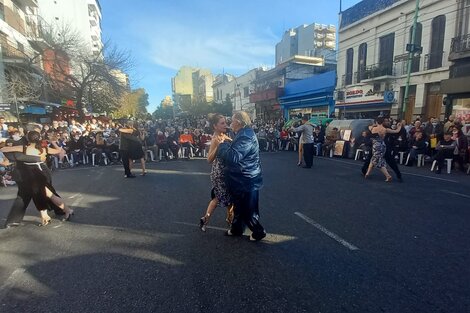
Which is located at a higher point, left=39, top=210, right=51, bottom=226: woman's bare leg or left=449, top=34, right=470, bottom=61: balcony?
left=449, top=34, right=470, bottom=61: balcony

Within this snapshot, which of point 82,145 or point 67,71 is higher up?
point 67,71

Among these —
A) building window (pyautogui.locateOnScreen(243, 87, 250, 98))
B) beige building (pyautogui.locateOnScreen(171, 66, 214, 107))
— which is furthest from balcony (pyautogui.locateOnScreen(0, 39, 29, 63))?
beige building (pyautogui.locateOnScreen(171, 66, 214, 107))

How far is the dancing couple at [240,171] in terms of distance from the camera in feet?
11.9

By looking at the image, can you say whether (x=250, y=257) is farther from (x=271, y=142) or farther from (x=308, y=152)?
(x=271, y=142)

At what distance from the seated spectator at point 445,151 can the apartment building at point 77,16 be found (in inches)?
1000

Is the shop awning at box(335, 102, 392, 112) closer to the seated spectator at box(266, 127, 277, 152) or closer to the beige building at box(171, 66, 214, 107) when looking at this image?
the seated spectator at box(266, 127, 277, 152)

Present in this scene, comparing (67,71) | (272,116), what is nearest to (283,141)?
(67,71)

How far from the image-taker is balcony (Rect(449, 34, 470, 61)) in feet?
49.4

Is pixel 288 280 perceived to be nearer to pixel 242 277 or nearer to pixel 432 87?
pixel 242 277

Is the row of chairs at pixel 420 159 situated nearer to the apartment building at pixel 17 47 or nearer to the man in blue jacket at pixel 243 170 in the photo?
the man in blue jacket at pixel 243 170

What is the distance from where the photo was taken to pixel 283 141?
1759 cm

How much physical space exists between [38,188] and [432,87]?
20814mm

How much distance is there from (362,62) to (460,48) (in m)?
8.16

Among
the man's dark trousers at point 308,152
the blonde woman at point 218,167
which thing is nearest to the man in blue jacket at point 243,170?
the blonde woman at point 218,167
